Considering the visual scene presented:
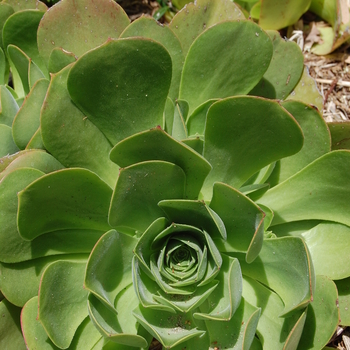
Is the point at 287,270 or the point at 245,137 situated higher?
the point at 245,137

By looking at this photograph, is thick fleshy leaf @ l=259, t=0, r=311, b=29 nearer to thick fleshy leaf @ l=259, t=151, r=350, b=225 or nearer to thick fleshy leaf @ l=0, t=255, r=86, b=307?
thick fleshy leaf @ l=259, t=151, r=350, b=225

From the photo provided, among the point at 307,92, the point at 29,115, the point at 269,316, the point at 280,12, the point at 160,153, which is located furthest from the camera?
the point at 280,12

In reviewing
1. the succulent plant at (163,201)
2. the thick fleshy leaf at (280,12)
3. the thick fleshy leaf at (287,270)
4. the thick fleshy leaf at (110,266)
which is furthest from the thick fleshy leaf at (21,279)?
the thick fleshy leaf at (280,12)

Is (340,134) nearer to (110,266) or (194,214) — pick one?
(194,214)

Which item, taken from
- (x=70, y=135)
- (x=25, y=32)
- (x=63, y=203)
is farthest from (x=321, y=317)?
(x=25, y=32)

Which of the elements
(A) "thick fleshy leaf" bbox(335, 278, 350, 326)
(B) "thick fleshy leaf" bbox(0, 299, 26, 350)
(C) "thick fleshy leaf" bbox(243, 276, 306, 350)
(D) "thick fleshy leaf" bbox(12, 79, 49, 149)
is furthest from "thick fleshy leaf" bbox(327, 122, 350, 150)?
(B) "thick fleshy leaf" bbox(0, 299, 26, 350)

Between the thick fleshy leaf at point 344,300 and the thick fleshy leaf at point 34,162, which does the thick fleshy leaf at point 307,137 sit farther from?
the thick fleshy leaf at point 34,162
